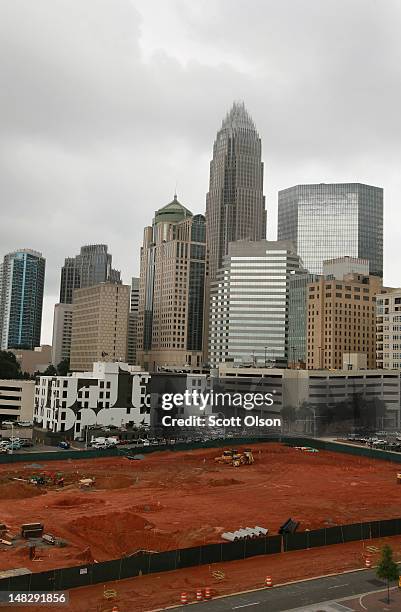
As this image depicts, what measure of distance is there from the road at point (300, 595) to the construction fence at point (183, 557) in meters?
5.80

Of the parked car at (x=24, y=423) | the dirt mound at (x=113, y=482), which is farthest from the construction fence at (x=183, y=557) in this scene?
the parked car at (x=24, y=423)

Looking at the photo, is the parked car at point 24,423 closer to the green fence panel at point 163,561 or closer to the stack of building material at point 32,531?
the stack of building material at point 32,531

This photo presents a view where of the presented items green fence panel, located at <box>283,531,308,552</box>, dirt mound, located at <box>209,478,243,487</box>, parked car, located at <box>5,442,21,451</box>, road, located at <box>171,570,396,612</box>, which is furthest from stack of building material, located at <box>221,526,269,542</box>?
parked car, located at <box>5,442,21,451</box>

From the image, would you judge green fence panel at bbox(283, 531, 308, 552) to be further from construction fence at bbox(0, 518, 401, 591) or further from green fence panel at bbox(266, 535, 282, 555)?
green fence panel at bbox(266, 535, 282, 555)

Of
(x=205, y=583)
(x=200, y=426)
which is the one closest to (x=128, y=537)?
(x=205, y=583)

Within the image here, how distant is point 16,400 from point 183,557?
102 meters

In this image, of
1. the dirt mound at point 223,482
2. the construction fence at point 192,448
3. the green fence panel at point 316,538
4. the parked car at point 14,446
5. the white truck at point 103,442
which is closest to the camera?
the green fence panel at point 316,538

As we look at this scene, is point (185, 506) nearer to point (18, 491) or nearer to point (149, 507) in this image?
point (149, 507)

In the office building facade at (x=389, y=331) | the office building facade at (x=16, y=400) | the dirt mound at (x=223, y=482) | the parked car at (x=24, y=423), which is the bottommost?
the dirt mound at (x=223, y=482)

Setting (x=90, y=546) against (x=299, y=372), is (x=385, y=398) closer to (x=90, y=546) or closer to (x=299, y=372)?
(x=299, y=372)

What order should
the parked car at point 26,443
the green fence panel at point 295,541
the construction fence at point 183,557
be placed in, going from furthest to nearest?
the parked car at point 26,443, the green fence panel at point 295,541, the construction fence at point 183,557

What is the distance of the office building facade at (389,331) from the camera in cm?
15650

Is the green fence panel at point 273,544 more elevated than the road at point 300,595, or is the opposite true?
the green fence panel at point 273,544

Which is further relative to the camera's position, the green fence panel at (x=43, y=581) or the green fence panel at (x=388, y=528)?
the green fence panel at (x=388, y=528)
